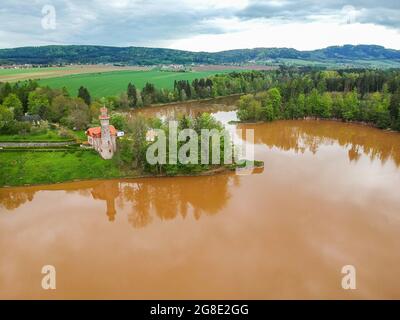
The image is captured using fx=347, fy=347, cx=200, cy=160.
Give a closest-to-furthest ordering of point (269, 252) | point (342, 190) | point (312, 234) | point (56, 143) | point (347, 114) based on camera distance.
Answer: point (269, 252)
point (312, 234)
point (342, 190)
point (56, 143)
point (347, 114)

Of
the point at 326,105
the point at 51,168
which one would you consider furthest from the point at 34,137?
the point at 326,105

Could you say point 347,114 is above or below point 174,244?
above

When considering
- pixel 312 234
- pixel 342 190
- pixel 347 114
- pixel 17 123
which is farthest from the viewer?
pixel 347 114

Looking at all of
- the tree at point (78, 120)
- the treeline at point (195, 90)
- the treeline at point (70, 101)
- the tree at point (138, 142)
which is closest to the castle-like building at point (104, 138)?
the tree at point (138, 142)

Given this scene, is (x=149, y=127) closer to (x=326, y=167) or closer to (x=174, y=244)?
(x=174, y=244)

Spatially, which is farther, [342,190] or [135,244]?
[342,190]
